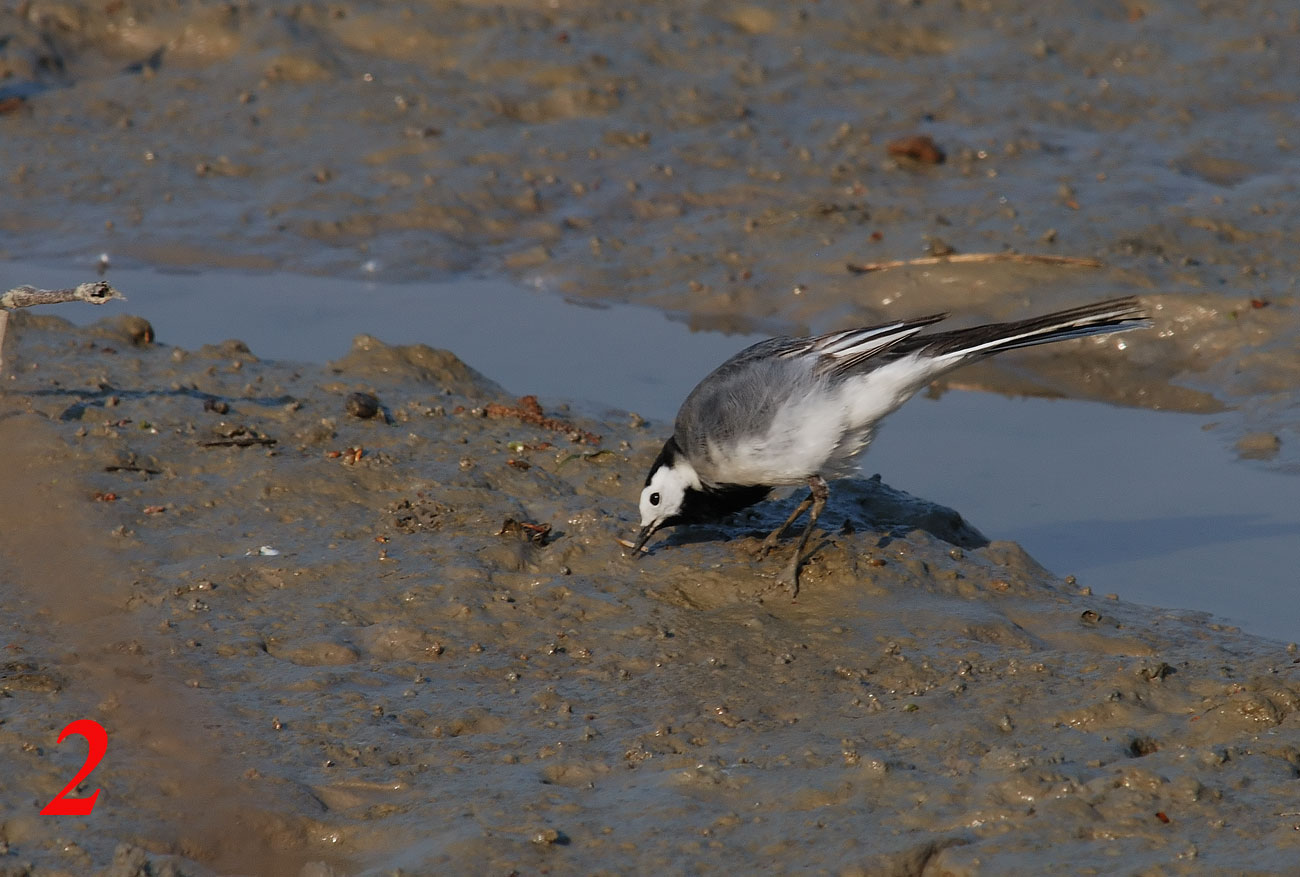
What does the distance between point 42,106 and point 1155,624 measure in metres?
10.1

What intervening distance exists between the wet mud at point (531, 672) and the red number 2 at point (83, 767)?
0.04 m

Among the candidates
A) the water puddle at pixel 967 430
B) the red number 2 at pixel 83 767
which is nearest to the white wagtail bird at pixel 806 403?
the water puddle at pixel 967 430

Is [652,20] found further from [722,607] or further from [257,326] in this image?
[722,607]

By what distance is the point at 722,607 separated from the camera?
605cm

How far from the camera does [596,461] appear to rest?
283 inches

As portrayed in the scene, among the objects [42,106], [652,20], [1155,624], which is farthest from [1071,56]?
[42,106]

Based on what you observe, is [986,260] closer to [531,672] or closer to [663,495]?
[663,495]

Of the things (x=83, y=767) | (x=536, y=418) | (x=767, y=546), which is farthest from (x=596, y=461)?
(x=83, y=767)

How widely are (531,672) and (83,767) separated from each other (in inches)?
62.4

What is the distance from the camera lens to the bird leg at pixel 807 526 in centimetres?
609

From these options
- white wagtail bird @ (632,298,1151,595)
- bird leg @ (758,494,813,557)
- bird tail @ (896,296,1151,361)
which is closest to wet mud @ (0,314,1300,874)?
bird leg @ (758,494,813,557)

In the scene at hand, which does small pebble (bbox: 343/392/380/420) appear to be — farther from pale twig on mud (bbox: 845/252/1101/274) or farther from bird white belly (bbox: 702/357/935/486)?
pale twig on mud (bbox: 845/252/1101/274)

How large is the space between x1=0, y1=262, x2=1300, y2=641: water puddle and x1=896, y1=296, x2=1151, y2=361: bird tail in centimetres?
122

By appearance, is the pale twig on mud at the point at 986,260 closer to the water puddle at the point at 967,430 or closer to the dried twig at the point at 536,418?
the water puddle at the point at 967,430
